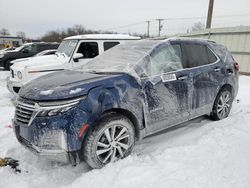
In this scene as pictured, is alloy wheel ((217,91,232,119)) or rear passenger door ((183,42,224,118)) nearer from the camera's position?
rear passenger door ((183,42,224,118))

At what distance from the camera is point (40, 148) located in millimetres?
2574

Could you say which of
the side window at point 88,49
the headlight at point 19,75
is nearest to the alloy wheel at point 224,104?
the side window at point 88,49

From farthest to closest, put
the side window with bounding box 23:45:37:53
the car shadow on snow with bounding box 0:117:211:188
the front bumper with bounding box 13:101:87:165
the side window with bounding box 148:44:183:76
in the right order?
the side window with bounding box 23:45:37:53 < the side window with bounding box 148:44:183:76 < the car shadow on snow with bounding box 0:117:211:188 < the front bumper with bounding box 13:101:87:165

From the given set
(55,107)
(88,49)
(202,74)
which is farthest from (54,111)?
(88,49)

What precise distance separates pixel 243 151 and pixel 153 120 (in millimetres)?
1320

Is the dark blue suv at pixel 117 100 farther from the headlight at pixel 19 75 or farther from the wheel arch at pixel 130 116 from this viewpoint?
the headlight at pixel 19 75

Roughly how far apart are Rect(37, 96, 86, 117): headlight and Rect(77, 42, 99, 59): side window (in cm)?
443

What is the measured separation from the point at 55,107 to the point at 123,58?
4.88 ft

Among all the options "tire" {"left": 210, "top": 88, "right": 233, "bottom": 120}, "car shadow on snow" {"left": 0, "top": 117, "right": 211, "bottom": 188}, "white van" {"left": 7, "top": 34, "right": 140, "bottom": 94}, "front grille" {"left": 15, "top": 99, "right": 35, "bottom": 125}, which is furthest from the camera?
"white van" {"left": 7, "top": 34, "right": 140, "bottom": 94}

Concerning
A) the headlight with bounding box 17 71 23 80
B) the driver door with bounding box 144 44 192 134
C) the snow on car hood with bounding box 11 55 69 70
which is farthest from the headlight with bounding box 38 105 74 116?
the headlight with bounding box 17 71 23 80

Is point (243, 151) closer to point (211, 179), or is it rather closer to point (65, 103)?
point (211, 179)

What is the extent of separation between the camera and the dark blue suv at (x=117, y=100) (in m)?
2.53

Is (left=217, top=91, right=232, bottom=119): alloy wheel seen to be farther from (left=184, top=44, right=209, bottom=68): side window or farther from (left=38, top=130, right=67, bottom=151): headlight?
(left=38, top=130, right=67, bottom=151): headlight

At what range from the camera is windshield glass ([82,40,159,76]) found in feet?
10.7
